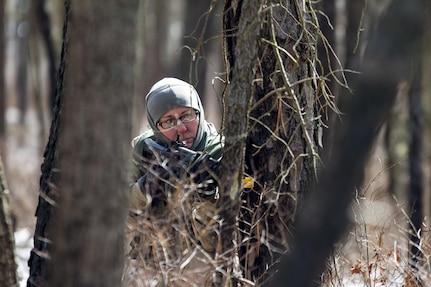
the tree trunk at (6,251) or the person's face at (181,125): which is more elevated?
the person's face at (181,125)

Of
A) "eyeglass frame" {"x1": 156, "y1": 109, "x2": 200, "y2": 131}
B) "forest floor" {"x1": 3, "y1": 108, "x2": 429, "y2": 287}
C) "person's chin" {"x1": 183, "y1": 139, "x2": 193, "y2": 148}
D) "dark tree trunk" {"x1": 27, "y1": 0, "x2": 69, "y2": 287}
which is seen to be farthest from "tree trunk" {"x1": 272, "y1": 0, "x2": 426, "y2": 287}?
"dark tree trunk" {"x1": 27, "y1": 0, "x2": 69, "y2": 287}

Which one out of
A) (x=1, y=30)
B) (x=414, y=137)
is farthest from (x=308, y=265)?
(x=1, y=30)

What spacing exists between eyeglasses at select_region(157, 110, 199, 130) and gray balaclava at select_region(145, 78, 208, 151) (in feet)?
0.11

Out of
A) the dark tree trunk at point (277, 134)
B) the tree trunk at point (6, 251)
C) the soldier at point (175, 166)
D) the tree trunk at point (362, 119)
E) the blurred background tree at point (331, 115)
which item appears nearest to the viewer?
the tree trunk at point (362, 119)

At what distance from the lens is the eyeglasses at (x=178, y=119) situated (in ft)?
17.6

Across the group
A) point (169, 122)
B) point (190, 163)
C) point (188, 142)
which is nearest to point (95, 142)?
point (190, 163)

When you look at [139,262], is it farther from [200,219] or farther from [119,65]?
[119,65]

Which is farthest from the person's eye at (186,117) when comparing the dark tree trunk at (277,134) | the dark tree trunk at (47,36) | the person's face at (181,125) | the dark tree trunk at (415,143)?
the dark tree trunk at (47,36)

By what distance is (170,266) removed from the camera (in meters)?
4.73

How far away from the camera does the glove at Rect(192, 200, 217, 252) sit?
4.80 meters

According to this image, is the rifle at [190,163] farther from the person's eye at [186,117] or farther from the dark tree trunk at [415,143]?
the dark tree trunk at [415,143]

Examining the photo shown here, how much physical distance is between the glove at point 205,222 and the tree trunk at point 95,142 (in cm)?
125

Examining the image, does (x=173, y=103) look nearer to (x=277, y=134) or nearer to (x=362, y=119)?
(x=277, y=134)

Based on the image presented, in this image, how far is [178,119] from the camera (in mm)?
5387
